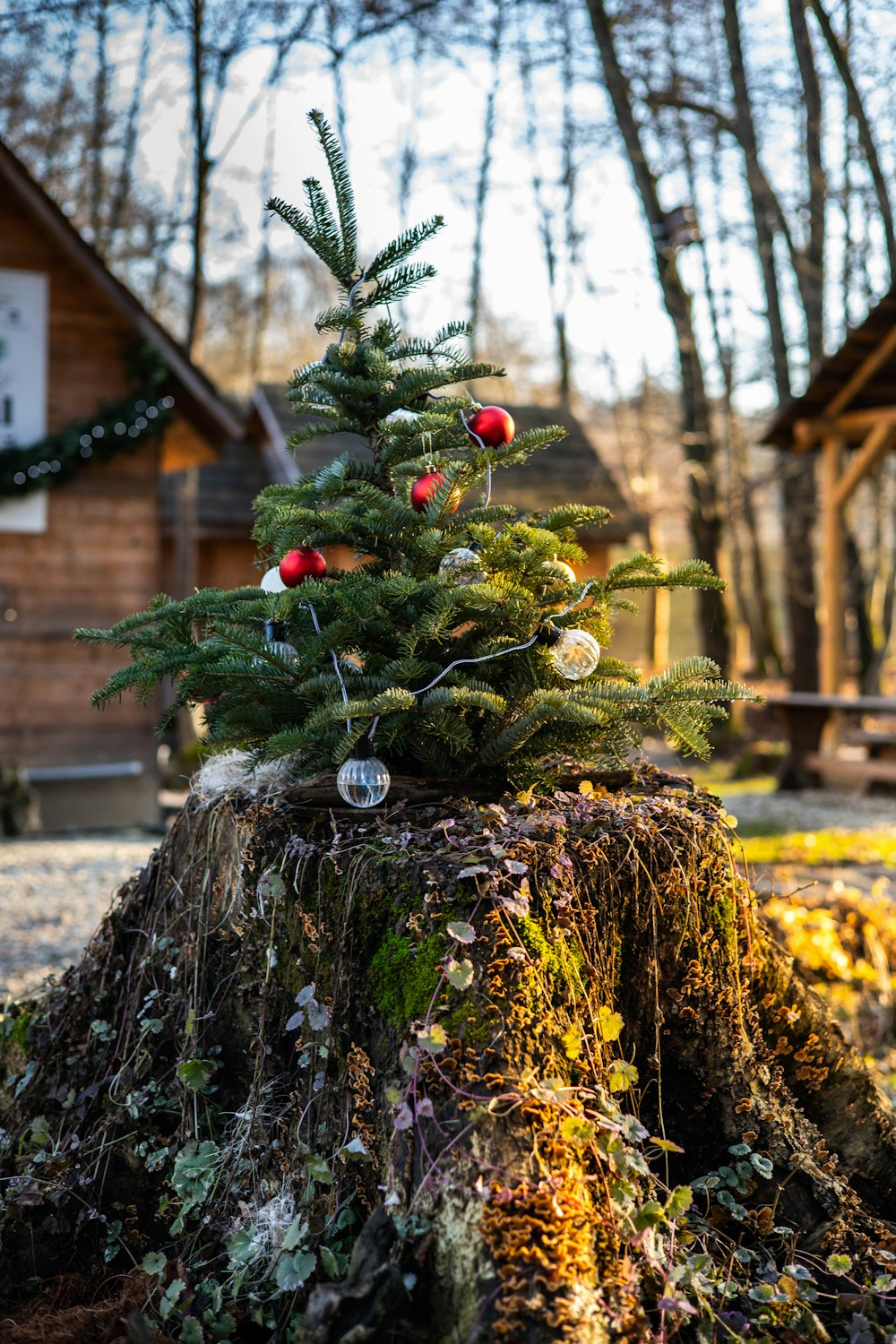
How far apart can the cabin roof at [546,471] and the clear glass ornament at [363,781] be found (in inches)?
502

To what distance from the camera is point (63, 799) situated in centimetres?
1076

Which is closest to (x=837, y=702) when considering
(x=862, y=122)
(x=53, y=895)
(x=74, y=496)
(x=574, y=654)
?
(x=862, y=122)

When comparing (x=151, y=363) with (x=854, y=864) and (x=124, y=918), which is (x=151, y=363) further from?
(x=124, y=918)

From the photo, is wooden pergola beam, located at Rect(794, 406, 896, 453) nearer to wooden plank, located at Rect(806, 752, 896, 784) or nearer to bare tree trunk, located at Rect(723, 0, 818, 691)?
bare tree trunk, located at Rect(723, 0, 818, 691)

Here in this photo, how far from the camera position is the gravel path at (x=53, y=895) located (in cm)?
551

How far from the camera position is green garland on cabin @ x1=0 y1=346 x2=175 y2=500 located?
1002cm

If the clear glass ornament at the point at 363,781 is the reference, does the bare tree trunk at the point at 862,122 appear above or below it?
above

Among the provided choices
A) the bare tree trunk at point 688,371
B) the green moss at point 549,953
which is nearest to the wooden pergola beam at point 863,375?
the bare tree trunk at point 688,371

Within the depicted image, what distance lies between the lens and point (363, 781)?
8.04 feet

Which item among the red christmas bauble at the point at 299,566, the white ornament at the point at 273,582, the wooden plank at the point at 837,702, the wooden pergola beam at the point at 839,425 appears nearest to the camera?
the red christmas bauble at the point at 299,566

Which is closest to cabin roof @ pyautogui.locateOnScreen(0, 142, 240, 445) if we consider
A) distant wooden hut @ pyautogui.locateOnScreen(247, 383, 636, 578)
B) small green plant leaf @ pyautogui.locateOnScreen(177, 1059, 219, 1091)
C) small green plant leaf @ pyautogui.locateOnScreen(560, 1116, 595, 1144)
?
distant wooden hut @ pyautogui.locateOnScreen(247, 383, 636, 578)

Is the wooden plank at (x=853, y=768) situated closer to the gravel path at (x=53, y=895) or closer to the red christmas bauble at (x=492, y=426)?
the gravel path at (x=53, y=895)

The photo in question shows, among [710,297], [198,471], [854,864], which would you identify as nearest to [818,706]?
[854,864]

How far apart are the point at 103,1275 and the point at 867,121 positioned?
15686 mm
